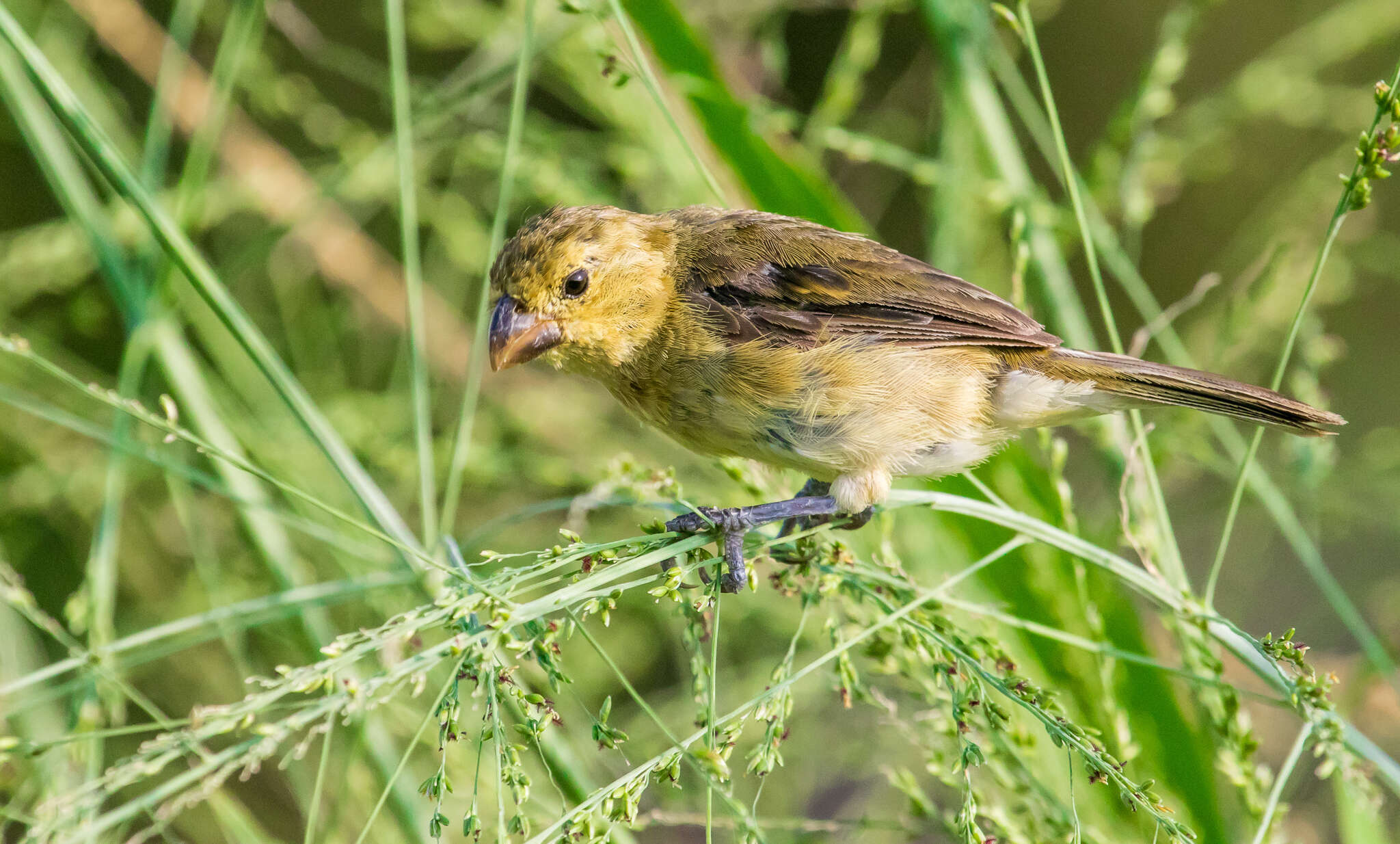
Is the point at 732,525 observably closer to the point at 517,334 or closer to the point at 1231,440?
the point at 517,334

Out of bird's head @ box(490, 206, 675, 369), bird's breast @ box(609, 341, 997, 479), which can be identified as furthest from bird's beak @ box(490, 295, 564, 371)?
bird's breast @ box(609, 341, 997, 479)

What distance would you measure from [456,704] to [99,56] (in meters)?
5.19

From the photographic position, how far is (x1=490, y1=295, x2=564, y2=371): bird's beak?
2570 millimetres

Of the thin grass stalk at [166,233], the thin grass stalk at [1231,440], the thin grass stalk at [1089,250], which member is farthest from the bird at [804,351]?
the thin grass stalk at [166,233]

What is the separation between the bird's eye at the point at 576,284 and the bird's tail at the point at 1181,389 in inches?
46.0

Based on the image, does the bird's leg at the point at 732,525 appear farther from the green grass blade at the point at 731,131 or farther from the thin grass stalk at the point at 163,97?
the thin grass stalk at the point at 163,97

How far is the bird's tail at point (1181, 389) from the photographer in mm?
2287

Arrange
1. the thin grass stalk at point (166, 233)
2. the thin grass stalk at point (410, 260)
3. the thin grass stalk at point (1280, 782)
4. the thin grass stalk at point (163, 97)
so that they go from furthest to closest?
the thin grass stalk at point (163, 97)
the thin grass stalk at point (410, 260)
the thin grass stalk at point (166, 233)
the thin grass stalk at point (1280, 782)

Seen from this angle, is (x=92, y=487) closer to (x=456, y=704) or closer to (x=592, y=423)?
(x=592, y=423)

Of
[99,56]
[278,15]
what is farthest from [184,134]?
[278,15]

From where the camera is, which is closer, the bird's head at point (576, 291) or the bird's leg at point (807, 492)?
the bird's head at point (576, 291)

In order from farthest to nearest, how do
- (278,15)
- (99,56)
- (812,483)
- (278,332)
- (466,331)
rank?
(99,56) → (466,331) → (278,332) → (278,15) → (812,483)

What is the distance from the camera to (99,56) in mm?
5406

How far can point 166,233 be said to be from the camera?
6.52 ft
